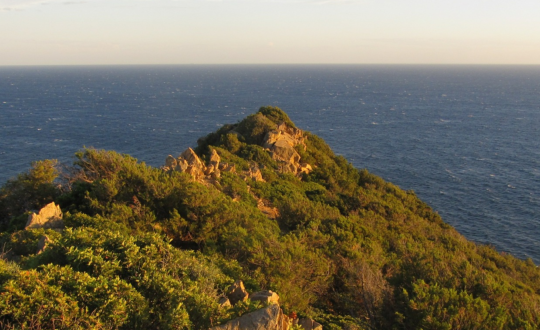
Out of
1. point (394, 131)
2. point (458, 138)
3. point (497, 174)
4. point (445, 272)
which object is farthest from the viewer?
point (394, 131)

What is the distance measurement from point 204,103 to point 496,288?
137m

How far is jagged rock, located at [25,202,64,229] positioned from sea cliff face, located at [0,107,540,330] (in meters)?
0.10

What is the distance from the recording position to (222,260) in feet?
49.3

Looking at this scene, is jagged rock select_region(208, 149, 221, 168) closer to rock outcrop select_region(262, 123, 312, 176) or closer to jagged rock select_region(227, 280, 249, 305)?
rock outcrop select_region(262, 123, 312, 176)

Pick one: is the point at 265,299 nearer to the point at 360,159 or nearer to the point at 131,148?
the point at 360,159

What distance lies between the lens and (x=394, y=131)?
9650 centimetres

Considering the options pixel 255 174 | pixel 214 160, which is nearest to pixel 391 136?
pixel 255 174

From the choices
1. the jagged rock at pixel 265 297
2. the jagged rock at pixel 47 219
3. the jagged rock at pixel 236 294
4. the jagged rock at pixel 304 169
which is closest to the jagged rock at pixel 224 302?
the jagged rock at pixel 236 294

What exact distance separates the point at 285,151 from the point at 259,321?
32.8 meters

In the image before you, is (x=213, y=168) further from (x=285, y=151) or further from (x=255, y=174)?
(x=285, y=151)

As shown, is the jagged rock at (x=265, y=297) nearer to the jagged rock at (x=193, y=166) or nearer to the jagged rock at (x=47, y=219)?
the jagged rock at (x=47, y=219)

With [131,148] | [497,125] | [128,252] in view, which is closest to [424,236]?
[128,252]

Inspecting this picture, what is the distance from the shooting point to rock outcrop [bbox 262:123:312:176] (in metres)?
39.2

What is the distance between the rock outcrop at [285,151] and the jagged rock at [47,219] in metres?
22.8
